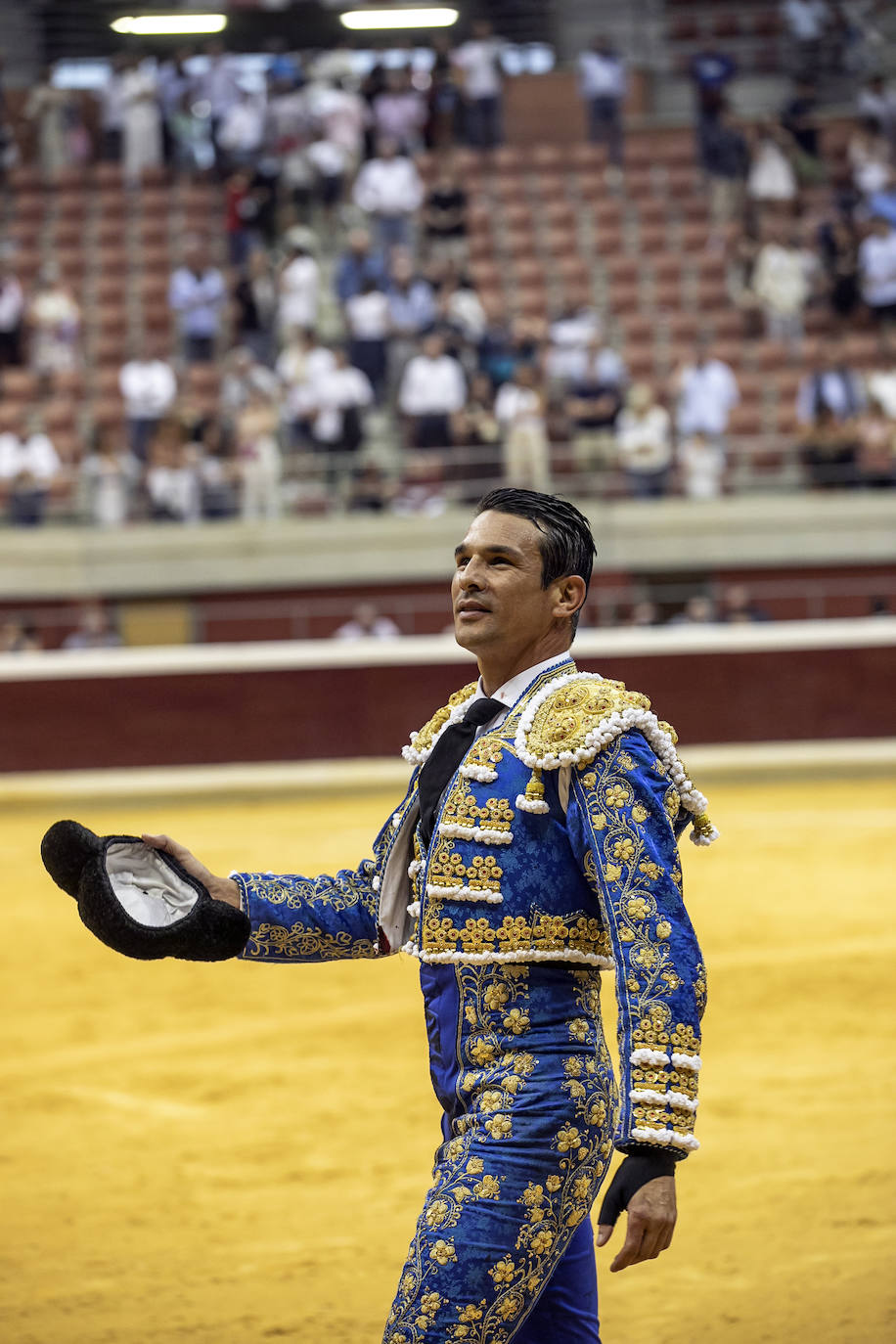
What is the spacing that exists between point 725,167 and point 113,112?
5817 millimetres

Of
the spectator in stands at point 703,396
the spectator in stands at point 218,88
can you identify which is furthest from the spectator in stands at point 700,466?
the spectator in stands at point 218,88

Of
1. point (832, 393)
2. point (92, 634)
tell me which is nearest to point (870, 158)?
point (832, 393)

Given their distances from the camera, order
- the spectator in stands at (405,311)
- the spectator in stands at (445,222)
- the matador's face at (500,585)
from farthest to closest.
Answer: the spectator in stands at (445,222) → the spectator in stands at (405,311) → the matador's face at (500,585)

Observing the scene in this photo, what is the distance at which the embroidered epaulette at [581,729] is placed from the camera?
2.27 meters

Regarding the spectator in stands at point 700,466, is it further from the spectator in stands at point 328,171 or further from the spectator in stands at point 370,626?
the spectator in stands at point 328,171

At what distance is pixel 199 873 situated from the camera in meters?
2.59

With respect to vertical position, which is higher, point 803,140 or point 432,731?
point 803,140

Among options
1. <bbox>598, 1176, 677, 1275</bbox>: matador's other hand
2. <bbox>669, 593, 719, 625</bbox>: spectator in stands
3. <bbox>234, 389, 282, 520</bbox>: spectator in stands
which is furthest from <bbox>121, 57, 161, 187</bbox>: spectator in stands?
<bbox>598, 1176, 677, 1275</bbox>: matador's other hand

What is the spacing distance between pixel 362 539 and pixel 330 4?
784cm

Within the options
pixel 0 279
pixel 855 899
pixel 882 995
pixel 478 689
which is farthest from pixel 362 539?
pixel 478 689

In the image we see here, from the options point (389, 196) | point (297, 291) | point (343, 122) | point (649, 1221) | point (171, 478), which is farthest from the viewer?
point (343, 122)

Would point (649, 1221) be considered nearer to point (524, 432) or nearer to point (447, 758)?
point (447, 758)

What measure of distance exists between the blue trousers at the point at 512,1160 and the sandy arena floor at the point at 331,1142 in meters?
1.53

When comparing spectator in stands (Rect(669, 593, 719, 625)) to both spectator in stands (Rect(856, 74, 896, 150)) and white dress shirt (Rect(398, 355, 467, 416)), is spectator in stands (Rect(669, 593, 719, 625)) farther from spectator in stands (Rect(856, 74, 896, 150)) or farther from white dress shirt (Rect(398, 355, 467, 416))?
spectator in stands (Rect(856, 74, 896, 150))
